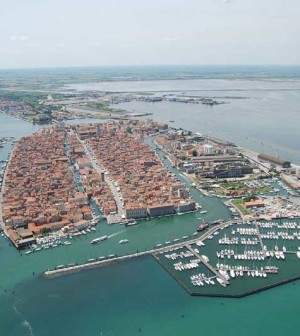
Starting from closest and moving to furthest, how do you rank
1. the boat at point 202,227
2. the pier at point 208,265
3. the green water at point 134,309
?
the green water at point 134,309 → the pier at point 208,265 → the boat at point 202,227

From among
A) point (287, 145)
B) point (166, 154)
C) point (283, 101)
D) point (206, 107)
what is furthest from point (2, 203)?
point (283, 101)

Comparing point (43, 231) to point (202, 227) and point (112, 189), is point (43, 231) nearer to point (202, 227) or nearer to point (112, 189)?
point (112, 189)

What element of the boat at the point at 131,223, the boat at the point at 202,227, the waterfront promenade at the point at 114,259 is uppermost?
the boat at the point at 202,227

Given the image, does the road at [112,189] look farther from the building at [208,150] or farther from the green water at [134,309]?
the building at [208,150]

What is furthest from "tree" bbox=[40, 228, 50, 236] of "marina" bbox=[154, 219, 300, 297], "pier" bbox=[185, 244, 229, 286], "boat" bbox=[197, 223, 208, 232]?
"boat" bbox=[197, 223, 208, 232]

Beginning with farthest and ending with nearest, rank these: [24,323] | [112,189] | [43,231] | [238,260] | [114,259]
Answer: [112,189] → [43,231] → [114,259] → [238,260] → [24,323]

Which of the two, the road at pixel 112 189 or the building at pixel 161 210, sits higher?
the building at pixel 161 210

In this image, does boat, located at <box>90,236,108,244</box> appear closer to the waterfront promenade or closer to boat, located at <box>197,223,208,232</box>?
Answer: the waterfront promenade

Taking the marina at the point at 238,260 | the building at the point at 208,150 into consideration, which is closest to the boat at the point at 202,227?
the marina at the point at 238,260

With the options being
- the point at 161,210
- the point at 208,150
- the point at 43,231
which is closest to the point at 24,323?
the point at 43,231

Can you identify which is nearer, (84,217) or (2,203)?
(84,217)

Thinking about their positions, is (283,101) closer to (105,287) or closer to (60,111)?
Answer: (60,111)
